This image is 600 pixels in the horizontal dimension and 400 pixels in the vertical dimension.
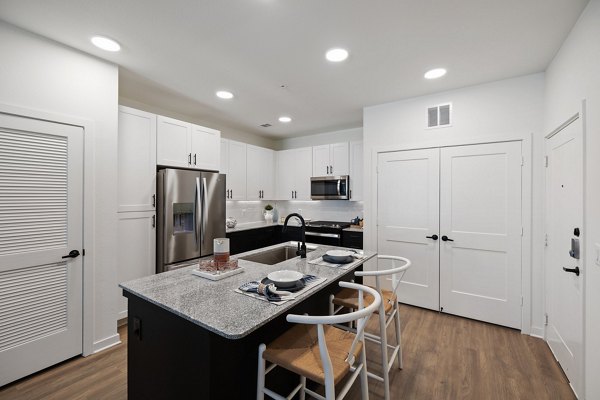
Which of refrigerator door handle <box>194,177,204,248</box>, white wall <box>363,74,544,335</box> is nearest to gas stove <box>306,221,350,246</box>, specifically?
white wall <box>363,74,544,335</box>

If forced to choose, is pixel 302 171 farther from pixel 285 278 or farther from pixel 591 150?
pixel 591 150

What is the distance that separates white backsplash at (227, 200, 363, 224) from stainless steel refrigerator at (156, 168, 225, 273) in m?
1.30

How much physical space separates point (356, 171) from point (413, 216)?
4.44 feet

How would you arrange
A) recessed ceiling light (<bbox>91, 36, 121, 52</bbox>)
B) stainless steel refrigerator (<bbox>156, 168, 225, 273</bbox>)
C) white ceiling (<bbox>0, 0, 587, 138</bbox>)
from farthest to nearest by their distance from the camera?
Result: stainless steel refrigerator (<bbox>156, 168, 225, 273</bbox>)
recessed ceiling light (<bbox>91, 36, 121, 52</bbox>)
white ceiling (<bbox>0, 0, 587, 138</bbox>)

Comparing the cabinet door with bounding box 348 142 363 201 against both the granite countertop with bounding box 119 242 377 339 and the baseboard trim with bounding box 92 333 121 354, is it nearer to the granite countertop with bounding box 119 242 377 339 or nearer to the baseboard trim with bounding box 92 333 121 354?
the granite countertop with bounding box 119 242 377 339

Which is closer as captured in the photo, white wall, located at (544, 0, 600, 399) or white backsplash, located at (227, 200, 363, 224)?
white wall, located at (544, 0, 600, 399)

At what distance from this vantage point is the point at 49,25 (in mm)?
1943

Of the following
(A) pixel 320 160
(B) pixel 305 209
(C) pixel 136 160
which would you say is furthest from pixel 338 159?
(C) pixel 136 160

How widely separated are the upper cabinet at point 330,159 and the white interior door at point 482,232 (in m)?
1.70

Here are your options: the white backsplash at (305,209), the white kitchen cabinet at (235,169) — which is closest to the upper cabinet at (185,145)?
the white kitchen cabinet at (235,169)

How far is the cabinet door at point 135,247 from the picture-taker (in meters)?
2.76

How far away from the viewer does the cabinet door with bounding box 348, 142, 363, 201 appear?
172 inches

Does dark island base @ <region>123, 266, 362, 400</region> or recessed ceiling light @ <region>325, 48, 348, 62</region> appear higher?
recessed ceiling light @ <region>325, 48, 348, 62</region>

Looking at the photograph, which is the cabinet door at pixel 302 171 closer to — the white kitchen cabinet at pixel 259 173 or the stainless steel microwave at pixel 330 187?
the stainless steel microwave at pixel 330 187
